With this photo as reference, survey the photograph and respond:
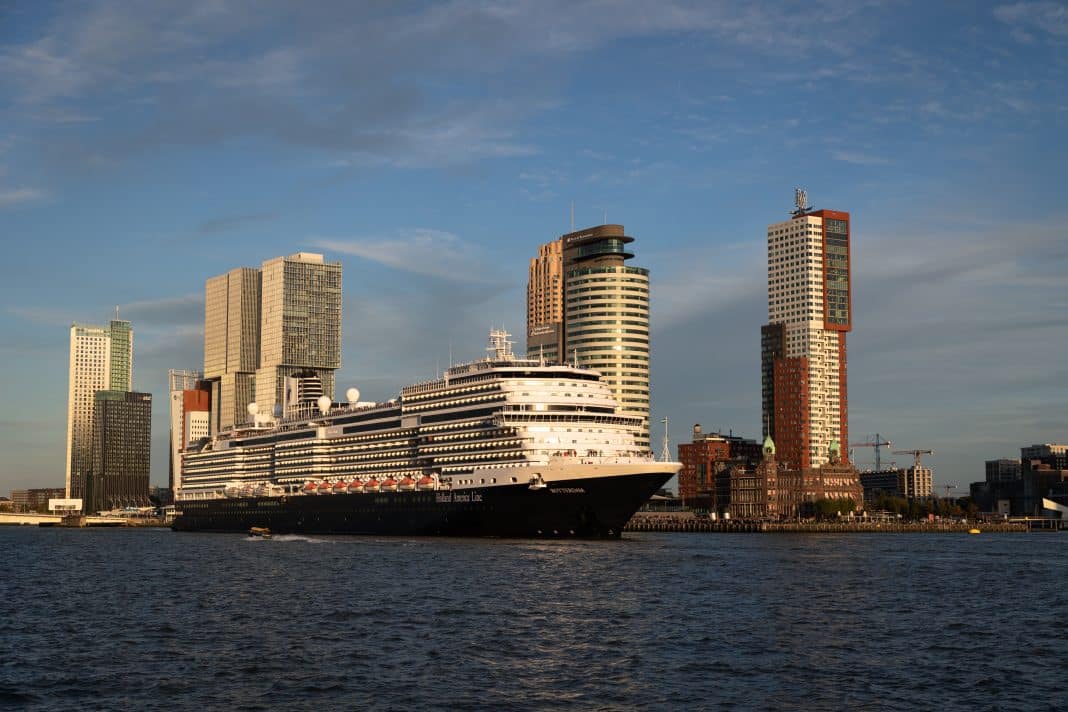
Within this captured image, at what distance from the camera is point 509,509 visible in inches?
4904

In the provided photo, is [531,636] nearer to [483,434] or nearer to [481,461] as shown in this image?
[481,461]

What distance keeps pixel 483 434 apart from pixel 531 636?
7649 centimetres

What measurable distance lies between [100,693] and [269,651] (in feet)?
32.1

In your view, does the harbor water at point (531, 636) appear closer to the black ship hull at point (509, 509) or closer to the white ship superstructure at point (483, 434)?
the black ship hull at point (509, 509)

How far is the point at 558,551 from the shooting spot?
105 metres

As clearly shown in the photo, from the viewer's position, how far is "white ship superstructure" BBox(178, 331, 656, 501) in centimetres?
12612

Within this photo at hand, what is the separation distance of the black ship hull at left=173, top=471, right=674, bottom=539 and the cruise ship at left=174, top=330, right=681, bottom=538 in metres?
0.12

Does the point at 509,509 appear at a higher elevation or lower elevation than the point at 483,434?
lower

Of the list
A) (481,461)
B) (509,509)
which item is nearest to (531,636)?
(509,509)

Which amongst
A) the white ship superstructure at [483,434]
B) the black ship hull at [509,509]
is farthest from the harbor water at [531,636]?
the white ship superstructure at [483,434]

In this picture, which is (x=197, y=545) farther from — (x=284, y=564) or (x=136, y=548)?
(x=284, y=564)

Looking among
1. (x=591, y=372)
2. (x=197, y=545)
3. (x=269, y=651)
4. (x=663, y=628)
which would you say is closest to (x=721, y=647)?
(x=663, y=628)

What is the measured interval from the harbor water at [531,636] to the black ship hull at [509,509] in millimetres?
19937

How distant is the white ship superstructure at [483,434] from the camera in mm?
126125
